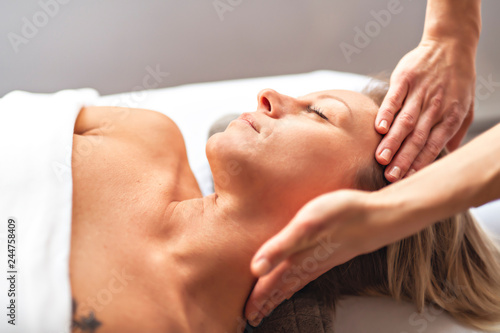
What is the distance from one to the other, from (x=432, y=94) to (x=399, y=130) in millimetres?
193

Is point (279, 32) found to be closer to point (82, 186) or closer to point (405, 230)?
point (82, 186)

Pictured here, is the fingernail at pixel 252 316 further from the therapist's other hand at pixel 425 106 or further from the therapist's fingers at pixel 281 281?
the therapist's other hand at pixel 425 106

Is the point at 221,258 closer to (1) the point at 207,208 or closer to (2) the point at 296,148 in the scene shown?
(1) the point at 207,208

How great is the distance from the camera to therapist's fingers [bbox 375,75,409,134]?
1.16 metres

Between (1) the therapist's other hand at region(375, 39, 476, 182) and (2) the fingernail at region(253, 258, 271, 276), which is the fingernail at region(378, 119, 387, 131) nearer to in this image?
(1) the therapist's other hand at region(375, 39, 476, 182)

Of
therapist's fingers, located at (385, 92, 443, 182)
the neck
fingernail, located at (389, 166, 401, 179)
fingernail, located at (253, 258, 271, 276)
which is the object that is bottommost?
the neck

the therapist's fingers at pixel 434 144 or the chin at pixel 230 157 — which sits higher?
the chin at pixel 230 157

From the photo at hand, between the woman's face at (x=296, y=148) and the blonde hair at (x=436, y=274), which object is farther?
the blonde hair at (x=436, y=274)

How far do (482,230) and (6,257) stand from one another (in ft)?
4.20

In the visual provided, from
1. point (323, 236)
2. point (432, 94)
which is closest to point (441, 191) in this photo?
point (323, 236)

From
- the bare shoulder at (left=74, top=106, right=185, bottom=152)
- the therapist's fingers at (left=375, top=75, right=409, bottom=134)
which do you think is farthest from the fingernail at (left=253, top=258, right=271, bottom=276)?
the bare shoulder at (left=74, top=106, right=185, bottom=152)

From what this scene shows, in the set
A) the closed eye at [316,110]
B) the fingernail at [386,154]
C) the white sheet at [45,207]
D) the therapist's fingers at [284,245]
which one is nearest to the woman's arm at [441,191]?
the therapist's fingers at [284,245]

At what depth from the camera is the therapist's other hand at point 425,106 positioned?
1157 millimetres

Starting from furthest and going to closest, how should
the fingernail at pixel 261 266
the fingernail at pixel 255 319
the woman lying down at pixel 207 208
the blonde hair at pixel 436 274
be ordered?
the blonde hair at pixel 436 274
the fingernail at pixel 255 319
the woman lying down at pixel 207 208
the fingernail at pixel 261 266
